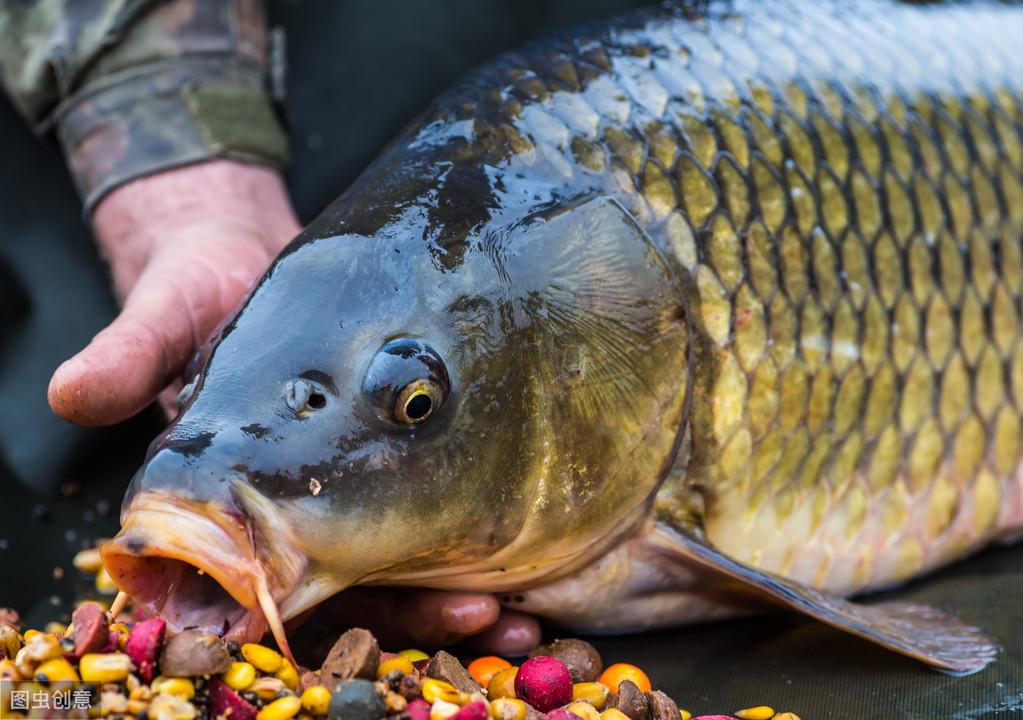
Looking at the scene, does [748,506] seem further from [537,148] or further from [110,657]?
[110,657]

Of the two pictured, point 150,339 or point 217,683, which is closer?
point 217,683

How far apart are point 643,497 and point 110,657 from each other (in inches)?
29.8

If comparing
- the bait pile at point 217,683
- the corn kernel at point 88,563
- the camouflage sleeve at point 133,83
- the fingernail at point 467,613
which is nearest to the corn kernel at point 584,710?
the bait pile at point 217,683

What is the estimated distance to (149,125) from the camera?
2.41 metres

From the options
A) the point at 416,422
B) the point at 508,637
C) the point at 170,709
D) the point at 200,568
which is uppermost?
the point at 416,422

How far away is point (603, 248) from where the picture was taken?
1.64 meters

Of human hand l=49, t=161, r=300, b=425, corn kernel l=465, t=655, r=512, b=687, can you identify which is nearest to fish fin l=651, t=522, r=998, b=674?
corn kernel l=465, t=655, r=512, b=687

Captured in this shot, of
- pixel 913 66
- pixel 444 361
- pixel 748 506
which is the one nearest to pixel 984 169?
pixel 913 66

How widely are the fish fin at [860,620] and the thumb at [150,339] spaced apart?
75cm

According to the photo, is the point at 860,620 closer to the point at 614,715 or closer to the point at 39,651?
the point at 614,715

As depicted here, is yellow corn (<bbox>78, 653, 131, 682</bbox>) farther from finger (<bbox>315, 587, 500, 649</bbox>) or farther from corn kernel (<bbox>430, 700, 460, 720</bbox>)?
finger (<bbox>315, 587, 500, 649</bbox>)

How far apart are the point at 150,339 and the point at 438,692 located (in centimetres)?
68

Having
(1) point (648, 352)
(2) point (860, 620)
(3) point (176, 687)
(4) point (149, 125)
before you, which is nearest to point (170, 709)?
(3) point (176, 687)

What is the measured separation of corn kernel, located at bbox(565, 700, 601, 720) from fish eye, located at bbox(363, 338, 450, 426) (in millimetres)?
380
